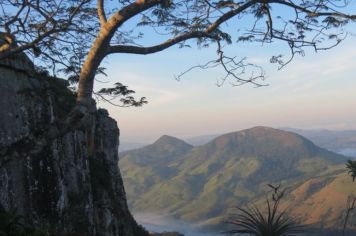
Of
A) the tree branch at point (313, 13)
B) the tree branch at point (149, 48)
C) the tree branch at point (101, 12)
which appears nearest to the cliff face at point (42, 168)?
the tree branch at point (149, 48)

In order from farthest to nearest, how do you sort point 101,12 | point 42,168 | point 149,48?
point 42,168, point 149,48, point 101,12

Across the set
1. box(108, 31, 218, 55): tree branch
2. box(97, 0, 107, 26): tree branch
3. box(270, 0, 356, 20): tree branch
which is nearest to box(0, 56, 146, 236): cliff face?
box(108, 31, 218, 55): tree branch

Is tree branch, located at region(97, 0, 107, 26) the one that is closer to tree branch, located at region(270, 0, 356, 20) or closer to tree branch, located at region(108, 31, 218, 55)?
tree branch, located at region(108, 31, 218, 55)

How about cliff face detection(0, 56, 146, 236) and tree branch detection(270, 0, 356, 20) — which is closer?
tree branch detection(270, 0, 356, 20)

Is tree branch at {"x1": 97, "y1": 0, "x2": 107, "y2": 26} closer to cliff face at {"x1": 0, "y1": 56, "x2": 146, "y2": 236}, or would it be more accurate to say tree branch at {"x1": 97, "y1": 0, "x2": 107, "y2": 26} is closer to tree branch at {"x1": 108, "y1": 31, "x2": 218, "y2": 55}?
tree branch at {"x1": 108, "y1": 31, "x2": 218, "y2": 55}

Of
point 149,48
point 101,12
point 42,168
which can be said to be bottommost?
point 42,168

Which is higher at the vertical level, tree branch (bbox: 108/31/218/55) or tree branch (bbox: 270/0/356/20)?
tree branch (bbox: 270/0/356/20)

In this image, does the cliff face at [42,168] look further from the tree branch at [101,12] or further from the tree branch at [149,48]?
the tree branch at [101,12]

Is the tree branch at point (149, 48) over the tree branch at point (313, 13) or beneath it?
beneath

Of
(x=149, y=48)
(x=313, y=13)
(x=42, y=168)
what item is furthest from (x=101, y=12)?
(x=42, y=168)

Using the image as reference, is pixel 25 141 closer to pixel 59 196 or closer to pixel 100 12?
pixel 100 12

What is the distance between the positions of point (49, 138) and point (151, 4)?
3.85 m

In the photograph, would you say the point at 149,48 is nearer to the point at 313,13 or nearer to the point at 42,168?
the point at 313,13

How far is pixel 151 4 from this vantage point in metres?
10.2
